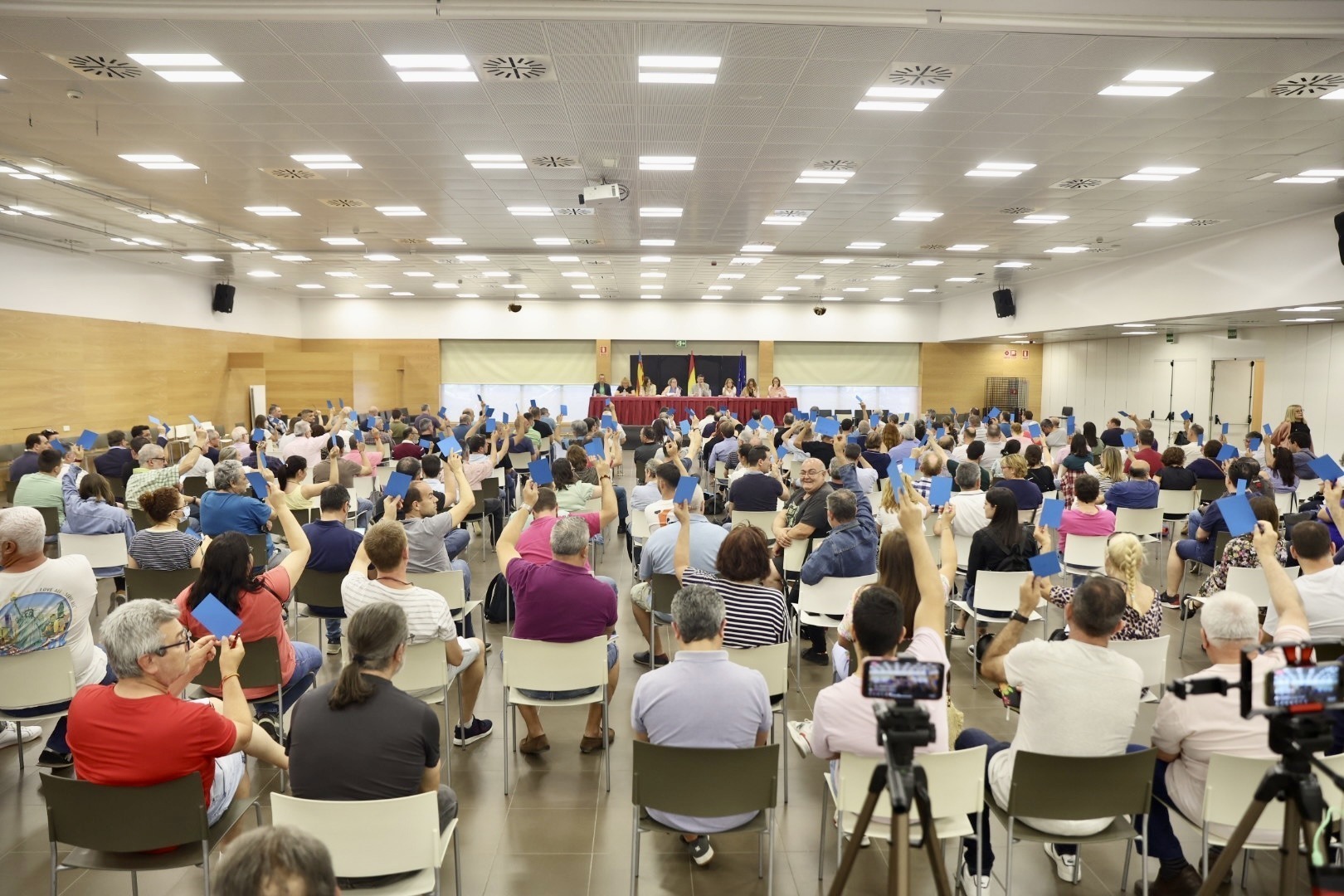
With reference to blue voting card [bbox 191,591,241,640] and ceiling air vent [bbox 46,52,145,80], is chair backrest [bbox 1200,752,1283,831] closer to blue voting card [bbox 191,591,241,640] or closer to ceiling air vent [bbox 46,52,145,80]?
blue voting card [bbox 191,591,241,640]

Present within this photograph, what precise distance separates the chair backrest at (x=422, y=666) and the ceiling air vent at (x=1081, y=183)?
9130 mm

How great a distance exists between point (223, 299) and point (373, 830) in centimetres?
2005

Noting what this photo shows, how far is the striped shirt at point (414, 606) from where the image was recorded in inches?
151

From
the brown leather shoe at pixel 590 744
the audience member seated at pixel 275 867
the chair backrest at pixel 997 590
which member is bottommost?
the brown leather shoe at pixel 590 744

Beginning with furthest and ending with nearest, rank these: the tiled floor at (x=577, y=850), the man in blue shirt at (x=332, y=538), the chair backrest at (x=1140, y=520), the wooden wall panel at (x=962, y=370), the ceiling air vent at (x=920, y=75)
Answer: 1. the wooden wall panel at (x=962, y=370)
2. the chair backrest at (x=1140, y=520)
3. the ceiling air vent at (x=920, y=75)
4. the man in blue shirt at (x=332, y=538)
5. the tiled floor at (x=577, y=850)

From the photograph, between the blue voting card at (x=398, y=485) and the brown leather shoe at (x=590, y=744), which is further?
the blue voting card at (x=398, y=485)

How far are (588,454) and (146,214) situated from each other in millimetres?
8535

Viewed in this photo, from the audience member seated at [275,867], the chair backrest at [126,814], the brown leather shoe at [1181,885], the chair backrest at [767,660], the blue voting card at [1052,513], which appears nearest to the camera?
the audience member seated at [275,867]

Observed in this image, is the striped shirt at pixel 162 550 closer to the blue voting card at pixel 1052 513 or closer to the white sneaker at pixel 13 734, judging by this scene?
the white sneaker at pixel 13 734

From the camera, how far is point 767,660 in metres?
3.79

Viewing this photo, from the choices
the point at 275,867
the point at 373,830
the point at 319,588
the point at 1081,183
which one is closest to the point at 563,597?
the point at 373,830

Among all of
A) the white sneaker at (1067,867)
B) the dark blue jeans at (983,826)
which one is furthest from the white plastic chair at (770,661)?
the white sneaker at (1067,867)

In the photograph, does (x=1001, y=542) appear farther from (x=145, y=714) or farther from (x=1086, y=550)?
(x=145, y=714)

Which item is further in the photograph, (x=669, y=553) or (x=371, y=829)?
(x=669, y=553)
